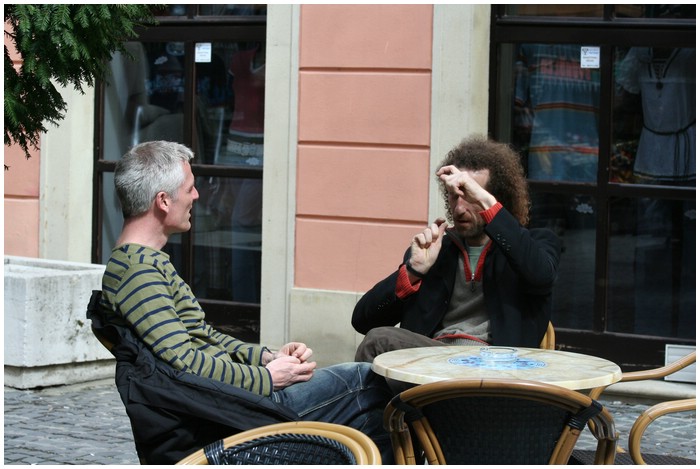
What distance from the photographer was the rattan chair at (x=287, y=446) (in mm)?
2713

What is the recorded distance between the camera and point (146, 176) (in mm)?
3539

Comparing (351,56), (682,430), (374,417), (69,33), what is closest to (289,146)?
(351,56)

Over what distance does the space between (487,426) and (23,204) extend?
645 cm

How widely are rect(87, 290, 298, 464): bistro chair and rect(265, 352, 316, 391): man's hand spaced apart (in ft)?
0.58

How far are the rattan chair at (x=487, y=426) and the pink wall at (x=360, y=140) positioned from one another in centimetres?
437

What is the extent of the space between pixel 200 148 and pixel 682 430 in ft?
13.5

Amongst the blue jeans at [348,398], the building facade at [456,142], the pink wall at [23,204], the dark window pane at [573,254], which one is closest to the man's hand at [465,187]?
the blue jeans at [348,398]

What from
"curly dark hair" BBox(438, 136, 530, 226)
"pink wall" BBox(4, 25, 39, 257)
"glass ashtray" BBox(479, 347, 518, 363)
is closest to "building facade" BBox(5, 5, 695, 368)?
"pink wall" BBox(4, 25, 39, 257)

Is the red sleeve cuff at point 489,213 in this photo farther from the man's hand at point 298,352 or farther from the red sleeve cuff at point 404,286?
the man's hand at point 298,352

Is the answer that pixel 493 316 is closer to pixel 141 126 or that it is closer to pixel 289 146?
pixel 289 146

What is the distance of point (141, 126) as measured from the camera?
9.12 meters

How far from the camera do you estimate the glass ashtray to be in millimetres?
3713

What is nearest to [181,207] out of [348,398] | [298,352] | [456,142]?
[298,352]

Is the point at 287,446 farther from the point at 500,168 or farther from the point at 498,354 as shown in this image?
the point at 500,168
